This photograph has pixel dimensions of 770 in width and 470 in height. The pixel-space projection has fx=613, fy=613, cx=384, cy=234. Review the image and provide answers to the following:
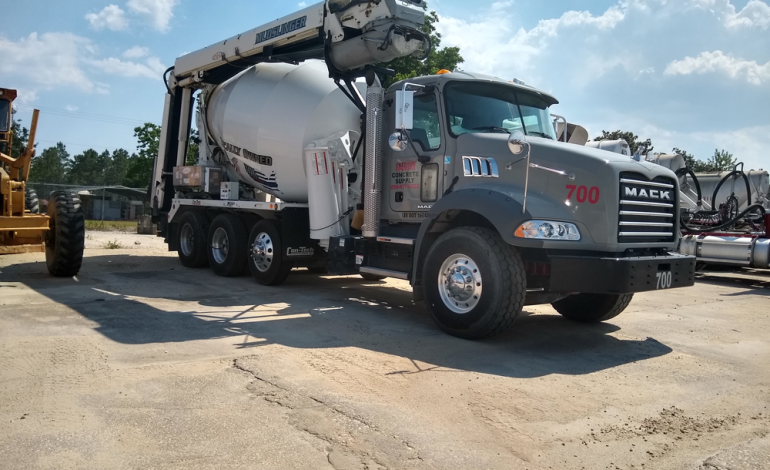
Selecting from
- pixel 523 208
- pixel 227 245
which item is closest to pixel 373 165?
pixel 523 208

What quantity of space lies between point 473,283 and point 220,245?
628 centimetres

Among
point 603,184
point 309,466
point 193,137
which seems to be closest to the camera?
point 309,466

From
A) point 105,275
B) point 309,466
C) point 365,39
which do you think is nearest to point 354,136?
point 365,39

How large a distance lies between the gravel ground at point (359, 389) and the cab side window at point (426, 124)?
7.17 ft

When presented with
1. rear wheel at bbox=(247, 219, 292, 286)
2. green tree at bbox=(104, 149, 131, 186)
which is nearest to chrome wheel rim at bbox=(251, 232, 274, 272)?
rear wheel at bbox=(247, 219, 292, 286)

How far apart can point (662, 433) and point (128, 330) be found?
4.96 m

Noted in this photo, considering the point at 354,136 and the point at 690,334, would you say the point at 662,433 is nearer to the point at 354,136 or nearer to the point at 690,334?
the point at 690,334

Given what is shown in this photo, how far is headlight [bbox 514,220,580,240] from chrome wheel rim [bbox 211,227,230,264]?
654 centimetres

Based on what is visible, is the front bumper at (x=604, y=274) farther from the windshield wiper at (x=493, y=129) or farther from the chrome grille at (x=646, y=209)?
the windshield wiper at (x=493, y=129)

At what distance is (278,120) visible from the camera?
32.6 ft

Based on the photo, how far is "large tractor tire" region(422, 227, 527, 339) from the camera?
5984 millimetres

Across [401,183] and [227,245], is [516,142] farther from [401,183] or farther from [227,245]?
[227,245]

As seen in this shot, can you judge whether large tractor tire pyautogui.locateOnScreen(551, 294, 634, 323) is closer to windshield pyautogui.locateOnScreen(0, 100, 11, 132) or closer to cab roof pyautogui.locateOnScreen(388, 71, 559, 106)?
cab roof pyautogui.locateOnScreen(388, 71, 559, 106)

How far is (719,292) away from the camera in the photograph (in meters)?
11.2
